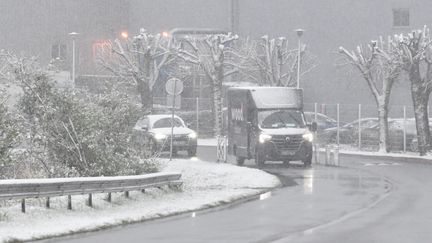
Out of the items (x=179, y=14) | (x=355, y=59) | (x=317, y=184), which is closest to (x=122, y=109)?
(x=317, y=184)

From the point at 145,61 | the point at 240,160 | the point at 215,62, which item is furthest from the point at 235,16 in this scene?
the point at 240,160

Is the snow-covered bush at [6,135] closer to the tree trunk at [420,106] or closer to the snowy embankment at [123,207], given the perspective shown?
the snowy embankment at [123,207]

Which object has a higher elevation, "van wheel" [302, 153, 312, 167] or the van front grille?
the van front grille

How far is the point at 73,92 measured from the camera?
70.7ft

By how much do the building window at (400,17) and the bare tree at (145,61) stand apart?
1560 cm

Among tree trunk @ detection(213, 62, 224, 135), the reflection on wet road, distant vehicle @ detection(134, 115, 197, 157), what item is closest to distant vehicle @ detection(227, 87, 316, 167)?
distant vehicle @ detection(134, 115, 197, 157)

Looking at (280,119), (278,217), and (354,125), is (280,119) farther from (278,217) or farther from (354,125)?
(278,217)

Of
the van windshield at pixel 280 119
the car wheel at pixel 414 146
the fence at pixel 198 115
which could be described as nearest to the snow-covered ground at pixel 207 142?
the fence at pixel 198 115

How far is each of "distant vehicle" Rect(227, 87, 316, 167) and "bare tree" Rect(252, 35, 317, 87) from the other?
2096cm

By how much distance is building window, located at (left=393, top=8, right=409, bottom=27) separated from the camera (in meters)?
61.0

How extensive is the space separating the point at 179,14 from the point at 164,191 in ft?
159

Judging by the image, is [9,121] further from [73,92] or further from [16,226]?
[16,226]

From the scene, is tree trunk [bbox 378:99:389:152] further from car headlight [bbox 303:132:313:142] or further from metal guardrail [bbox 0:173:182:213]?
metal guardrail [bbox 0:173:182:213]

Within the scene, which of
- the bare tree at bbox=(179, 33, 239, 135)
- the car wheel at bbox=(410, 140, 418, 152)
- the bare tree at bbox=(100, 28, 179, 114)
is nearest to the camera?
the car wheel at bbox=(410, 140, 418, 152)
